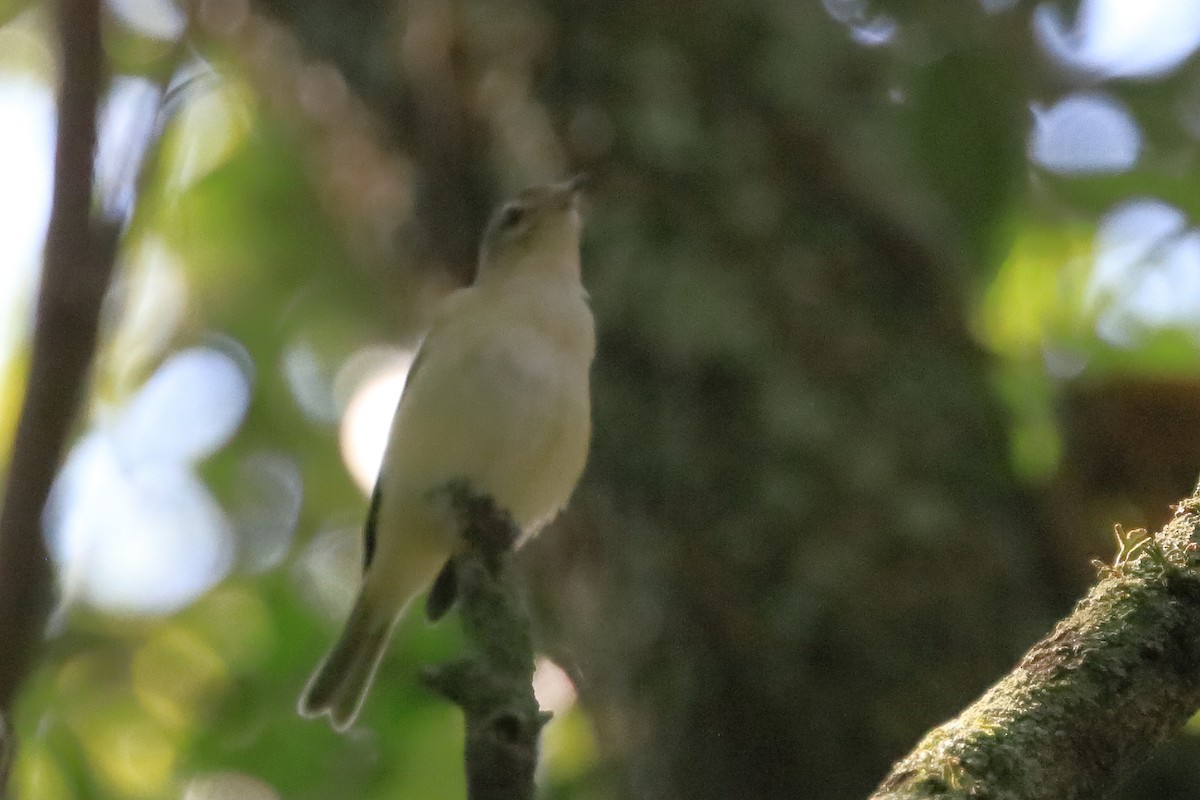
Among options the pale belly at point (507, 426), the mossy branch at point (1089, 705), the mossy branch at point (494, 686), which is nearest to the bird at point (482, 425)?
the pale belly at point (507, 426)

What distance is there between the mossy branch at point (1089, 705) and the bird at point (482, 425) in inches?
77.0

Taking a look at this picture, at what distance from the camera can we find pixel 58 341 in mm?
1221

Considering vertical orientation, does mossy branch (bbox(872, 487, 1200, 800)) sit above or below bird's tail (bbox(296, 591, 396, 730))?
below

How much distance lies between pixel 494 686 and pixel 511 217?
9.44ft

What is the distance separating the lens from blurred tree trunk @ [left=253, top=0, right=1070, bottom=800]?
143 inches

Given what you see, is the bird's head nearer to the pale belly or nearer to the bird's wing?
the bird's wing

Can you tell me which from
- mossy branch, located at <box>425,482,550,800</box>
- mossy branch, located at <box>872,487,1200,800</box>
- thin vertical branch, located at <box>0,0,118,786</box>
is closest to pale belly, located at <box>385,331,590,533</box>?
mossy branch, located at <box>425,482,550,800</box>

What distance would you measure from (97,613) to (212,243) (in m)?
1.78

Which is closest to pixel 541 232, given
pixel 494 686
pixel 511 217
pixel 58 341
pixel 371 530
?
pixel 511 217

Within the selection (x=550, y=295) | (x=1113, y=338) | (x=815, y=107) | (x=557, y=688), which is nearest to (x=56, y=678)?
(x=557, y=688)

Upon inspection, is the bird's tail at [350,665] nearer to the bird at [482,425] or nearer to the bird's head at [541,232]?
the bird at [482,425]

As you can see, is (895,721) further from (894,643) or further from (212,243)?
(212,243)

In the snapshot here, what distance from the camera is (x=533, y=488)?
378cm

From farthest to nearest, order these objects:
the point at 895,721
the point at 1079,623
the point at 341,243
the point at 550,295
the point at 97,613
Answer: the point at 341,243 < the point at 97,613 < the point at 550,295 < the point at 895,721 < the point at 1079,623
